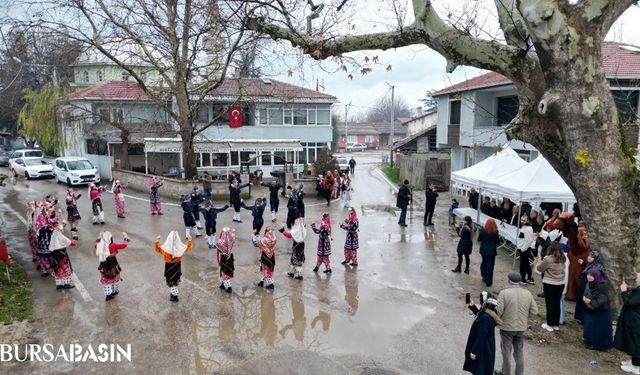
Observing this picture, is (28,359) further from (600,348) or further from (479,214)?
(479,214)

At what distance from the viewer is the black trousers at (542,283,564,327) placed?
8352 mm

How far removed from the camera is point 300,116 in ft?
109

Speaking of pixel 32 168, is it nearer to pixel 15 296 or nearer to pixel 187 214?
pixel 187 214

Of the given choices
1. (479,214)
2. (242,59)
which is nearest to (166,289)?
(479,214)

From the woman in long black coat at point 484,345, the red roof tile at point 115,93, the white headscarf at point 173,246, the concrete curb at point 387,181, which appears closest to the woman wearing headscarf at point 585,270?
the woman in long black coat at point 484,345

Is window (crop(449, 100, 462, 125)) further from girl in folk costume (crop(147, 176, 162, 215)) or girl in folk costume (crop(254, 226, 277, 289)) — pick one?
girl in folk costume (crop(254, 226, 277, 289))

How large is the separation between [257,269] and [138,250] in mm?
3856

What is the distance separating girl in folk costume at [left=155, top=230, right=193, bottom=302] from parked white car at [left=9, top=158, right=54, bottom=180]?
25.2m

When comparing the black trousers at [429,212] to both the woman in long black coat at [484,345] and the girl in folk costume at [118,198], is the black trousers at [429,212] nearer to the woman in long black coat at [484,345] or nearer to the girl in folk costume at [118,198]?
the woman in long black coat at [484,345]

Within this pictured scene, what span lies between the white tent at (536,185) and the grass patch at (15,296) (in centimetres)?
1186

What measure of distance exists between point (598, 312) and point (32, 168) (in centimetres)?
3193

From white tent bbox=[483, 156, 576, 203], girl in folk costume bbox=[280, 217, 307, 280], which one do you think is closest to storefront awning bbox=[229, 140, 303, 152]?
white tent bbox=[483, 156, 576, 203]

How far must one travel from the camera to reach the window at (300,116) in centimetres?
3312

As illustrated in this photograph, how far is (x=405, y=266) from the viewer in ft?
40.4
